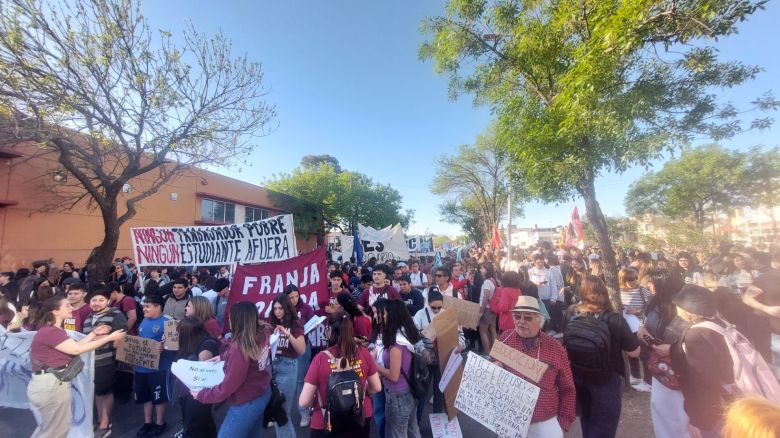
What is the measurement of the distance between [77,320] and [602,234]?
8678mm

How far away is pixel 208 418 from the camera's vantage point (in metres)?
3.06

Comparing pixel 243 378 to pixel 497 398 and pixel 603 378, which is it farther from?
pixel 603 378

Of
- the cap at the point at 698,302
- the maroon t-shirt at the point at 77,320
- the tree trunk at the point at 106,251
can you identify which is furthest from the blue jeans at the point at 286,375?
the tree trunk at the point at 106,251

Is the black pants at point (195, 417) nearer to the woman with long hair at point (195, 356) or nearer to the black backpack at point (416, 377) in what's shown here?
the woman with long hair at point (195, 356)

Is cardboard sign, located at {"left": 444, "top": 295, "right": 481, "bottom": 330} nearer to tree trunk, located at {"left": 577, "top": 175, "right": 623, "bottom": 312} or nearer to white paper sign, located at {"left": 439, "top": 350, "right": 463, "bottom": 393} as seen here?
white paper sign, located at {"left": 439, "top": 350, "right": 463, "bottom": 393}

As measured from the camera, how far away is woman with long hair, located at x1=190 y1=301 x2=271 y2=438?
268cm

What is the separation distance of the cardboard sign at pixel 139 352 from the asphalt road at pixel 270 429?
1.05m

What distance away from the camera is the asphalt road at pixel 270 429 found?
402 centimetres

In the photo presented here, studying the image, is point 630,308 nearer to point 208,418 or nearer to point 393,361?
point 393,361

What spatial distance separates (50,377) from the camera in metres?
3.22

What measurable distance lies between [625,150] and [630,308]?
256 cm

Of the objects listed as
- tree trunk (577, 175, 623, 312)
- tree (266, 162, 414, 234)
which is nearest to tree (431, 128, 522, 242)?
tree (266, 162, 414, 234)

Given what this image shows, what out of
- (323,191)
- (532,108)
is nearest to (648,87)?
(532,108)

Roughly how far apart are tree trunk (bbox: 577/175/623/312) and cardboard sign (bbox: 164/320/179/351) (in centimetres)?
684
